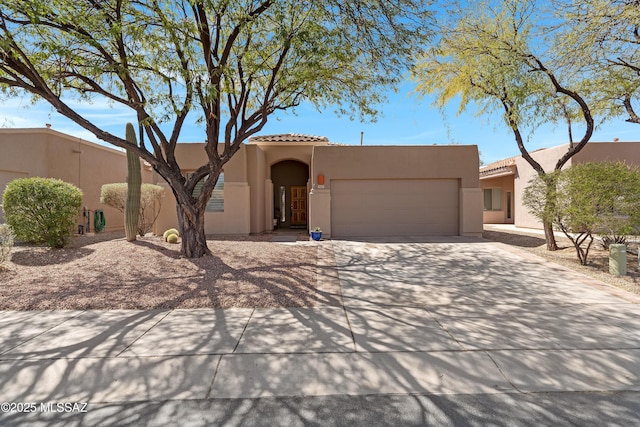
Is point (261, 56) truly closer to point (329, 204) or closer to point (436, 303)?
point (329, 204)

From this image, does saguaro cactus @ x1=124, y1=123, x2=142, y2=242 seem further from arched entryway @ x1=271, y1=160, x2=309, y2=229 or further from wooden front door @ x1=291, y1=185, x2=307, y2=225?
wooden front door @ x1=291, y1=185, x2=307, y2=225

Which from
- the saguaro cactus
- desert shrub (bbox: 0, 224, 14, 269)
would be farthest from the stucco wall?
desert shrub (bbox: 0, 224, 14, 269)

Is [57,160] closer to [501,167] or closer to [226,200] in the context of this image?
[226,200]

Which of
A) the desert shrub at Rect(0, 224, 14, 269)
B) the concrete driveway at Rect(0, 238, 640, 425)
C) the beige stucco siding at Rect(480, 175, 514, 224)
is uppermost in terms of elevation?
the beige stucco siding at Rect(480, 175, 514, 224)

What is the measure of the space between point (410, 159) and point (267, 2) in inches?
316

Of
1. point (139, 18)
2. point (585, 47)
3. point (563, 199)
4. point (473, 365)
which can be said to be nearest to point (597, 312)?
point (473, 365)

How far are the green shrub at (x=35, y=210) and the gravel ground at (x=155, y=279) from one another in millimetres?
527

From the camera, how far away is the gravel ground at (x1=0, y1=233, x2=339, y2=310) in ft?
18.9

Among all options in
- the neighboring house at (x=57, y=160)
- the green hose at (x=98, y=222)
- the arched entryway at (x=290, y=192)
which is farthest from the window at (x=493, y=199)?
the neighboring house at (x=57, y=160)

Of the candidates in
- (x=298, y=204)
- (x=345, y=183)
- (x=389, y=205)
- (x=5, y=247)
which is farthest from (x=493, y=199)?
(x=5, y=247)

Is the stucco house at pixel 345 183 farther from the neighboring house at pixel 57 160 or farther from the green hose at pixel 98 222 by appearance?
the green hose at pixel 98 222

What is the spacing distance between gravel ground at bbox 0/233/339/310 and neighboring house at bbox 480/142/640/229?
1233cm

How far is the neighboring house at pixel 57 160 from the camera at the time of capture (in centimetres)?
1476

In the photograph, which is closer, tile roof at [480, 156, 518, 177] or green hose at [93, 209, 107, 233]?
green hose at [93, 209, 107, 233]
